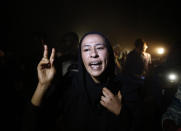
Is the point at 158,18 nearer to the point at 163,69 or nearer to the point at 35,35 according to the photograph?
the point at 163,69

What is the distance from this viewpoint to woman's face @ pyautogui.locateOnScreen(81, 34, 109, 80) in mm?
1379

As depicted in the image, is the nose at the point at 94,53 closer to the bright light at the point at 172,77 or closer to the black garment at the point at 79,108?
the black garment at the point at 79,108

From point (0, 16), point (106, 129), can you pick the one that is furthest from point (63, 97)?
point (0, 16)

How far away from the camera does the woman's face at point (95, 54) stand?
4.52ft

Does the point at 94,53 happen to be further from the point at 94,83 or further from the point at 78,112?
the point at 78,112

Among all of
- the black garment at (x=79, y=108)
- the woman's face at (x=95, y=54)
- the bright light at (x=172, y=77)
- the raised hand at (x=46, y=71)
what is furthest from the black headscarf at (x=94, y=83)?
the bright light at (x=172, y=77)

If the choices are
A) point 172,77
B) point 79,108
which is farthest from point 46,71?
point 172,77

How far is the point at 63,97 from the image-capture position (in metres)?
1.42

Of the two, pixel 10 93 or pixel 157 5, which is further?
pixel 157 5

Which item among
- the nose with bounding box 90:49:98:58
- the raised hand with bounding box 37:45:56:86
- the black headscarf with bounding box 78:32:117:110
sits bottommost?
the black headscarf with bounding box 78:32:117:110

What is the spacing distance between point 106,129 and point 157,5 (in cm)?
1225

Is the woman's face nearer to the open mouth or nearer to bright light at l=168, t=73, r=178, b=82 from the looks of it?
the open mouth

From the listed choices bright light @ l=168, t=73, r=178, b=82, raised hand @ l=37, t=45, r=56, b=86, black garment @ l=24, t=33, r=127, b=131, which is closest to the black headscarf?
black garment @ l=24, t=33, r=127, b=131

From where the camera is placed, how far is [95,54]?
1.35 meters
